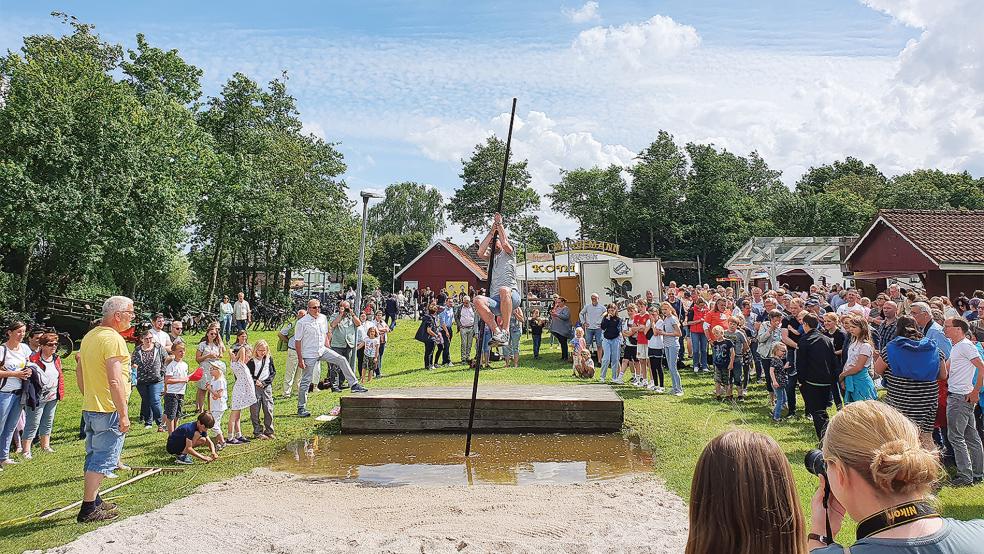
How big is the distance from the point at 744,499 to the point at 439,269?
51.5 metres

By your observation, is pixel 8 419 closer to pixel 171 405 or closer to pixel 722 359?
pixel 171 405

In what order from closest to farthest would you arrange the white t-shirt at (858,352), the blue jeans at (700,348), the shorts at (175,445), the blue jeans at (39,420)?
the white t-shirt at (858,352), the shorts at (175,445), the blue jeans at (39,420), the blue jeans at (700,348)

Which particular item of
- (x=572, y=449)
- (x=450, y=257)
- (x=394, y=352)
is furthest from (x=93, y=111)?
(x=450, y=257)

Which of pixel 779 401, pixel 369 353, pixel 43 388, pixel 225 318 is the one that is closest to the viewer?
pixel 43 388

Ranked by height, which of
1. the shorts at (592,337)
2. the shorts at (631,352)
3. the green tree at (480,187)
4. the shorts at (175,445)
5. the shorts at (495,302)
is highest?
the green tree at (480,187)

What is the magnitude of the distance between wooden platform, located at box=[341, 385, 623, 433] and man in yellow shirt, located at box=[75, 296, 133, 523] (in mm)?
4751

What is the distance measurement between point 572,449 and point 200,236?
113 ft

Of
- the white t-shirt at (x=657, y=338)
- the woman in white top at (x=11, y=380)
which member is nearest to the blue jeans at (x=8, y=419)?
the woman in white top at (x=11, y=380)

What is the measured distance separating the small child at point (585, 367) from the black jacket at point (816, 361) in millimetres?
7359

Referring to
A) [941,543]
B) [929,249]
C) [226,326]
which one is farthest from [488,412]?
[929,249]

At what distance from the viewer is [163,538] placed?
5742 millimetres

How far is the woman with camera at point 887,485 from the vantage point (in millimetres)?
Answer: 1748

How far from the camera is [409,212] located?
8812 cm

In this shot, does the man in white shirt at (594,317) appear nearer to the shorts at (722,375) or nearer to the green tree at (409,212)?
the shorts at (722,375)
